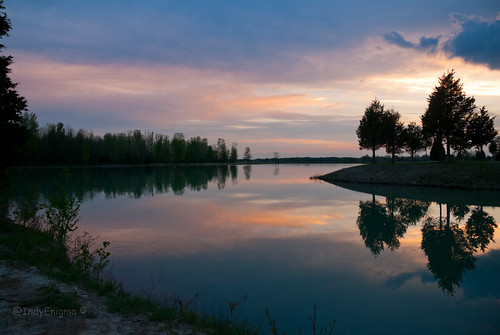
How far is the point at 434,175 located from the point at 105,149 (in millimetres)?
116500

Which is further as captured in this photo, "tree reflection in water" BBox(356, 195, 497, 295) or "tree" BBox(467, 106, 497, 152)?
"tree" BBox(467, 106, 497, 152)

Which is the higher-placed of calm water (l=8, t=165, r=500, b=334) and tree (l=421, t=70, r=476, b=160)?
tree (l=421, t=70, r=476, b=160)

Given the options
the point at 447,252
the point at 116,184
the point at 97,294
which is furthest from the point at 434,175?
the point at 97,294

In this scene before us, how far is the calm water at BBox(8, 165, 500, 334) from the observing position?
7.53 m

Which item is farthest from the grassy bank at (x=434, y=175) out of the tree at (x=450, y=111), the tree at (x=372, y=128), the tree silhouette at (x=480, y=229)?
the tree silhouette at (x=480, y=229)

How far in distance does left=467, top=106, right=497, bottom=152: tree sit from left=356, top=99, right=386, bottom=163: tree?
15.3 metres

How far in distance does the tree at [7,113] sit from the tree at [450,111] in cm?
4753

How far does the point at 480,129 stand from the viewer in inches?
1672

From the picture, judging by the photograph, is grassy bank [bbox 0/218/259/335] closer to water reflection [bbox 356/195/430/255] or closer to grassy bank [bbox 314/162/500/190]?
water reflection [bbox 356/195/430/255]

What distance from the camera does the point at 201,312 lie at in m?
7.29

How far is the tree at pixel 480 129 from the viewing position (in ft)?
139

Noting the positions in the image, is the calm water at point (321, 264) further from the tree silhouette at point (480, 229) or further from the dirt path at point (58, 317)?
the dirt path at point (58, 317)

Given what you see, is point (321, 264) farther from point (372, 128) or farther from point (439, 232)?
point (372, 128)

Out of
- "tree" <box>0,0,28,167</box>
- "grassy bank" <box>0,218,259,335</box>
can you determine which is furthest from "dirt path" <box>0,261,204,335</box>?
"tree" <box>0,0,28,167</box>
